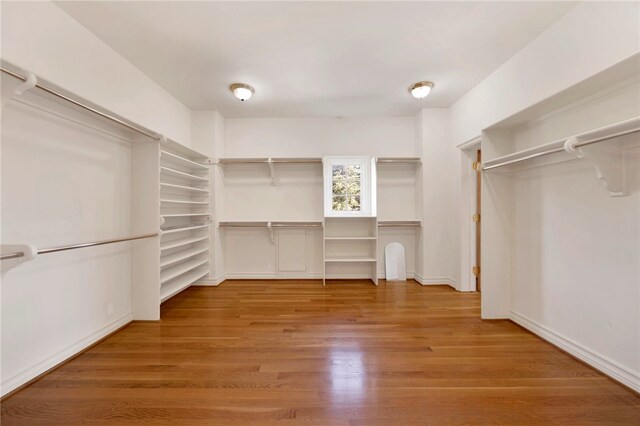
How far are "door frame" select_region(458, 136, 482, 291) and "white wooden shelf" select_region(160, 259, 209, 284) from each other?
3567 mm

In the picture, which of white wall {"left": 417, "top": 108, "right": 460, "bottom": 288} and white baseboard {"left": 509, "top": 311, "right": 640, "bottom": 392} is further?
white wall {"left": 417, "top": 108, "right": 460, "bottom": 288}

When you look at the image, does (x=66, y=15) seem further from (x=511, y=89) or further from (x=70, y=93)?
(x=511, y=89)

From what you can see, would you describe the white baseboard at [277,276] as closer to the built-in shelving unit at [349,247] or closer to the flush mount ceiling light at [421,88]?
the built-in shelving unit at [349,247]

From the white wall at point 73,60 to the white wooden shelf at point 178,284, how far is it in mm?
1853

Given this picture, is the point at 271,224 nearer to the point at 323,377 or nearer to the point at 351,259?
the point at 351,259

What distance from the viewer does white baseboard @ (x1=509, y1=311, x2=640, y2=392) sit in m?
1.62

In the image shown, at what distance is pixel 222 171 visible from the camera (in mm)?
4086

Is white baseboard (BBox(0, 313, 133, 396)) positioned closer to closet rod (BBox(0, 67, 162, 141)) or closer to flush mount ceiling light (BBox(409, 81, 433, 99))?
closet rod (BBox(0, 67, 162, 141))

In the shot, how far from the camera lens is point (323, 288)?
370 centimetres

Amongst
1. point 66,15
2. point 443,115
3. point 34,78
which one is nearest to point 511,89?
point 443,115

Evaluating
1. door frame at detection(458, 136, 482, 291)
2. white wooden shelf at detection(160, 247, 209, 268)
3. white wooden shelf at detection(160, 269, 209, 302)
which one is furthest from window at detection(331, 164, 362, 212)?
white wooden shelf at detection(160, 269, 209, 302)

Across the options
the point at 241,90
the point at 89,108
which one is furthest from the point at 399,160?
the point at 89,108

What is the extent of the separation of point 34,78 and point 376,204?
137 inches

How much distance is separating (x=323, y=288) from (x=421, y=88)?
2.87 m
